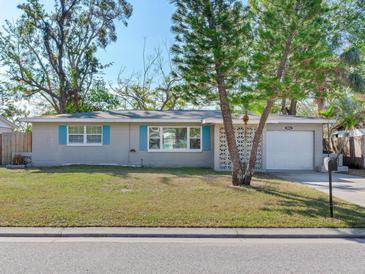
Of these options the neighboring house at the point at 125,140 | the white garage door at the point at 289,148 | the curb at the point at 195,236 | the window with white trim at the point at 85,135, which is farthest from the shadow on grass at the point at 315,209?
the window with white trim at the point at 85,135

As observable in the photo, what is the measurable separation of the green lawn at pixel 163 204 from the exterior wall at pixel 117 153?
232 inches

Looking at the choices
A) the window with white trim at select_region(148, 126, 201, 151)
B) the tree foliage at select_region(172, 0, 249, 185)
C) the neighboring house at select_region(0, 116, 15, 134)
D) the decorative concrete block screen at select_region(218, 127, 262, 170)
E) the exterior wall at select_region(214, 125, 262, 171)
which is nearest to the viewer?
the tree foliage at select_region(172, 0, 249, 185)

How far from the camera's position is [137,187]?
35.8 feet

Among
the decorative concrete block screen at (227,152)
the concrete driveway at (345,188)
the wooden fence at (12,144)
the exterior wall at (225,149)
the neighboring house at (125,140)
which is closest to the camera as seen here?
the concrete driveway at (345,188)

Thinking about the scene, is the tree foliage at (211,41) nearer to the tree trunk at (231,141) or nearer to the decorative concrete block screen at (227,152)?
the tree trunk at (231,141)

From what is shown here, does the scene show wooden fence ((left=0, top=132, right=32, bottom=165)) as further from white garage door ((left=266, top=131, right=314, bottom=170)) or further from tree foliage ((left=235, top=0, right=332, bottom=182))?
tree foliage ((left=235, top=0, right=332, bottom=182))

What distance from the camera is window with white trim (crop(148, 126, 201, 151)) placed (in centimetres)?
1830

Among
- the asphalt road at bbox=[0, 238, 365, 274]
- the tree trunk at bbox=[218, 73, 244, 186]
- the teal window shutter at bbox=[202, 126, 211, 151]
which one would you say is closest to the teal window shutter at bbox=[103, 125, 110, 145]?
the teal window shutter at bbox=[202, 126, 211, 151]

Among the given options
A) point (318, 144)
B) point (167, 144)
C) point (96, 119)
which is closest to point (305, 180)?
point (318, 144)

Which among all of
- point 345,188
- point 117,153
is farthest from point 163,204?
point 117,153

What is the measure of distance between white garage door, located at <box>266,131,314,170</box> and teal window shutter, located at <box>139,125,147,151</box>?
637cm

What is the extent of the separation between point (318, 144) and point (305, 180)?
4.55 m

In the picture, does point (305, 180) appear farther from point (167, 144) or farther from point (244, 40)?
point (167, 144)

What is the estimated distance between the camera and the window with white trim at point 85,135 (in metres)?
18.3
